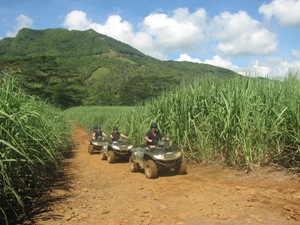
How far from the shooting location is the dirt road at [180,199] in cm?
423

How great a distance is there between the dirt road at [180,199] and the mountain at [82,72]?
120 inches

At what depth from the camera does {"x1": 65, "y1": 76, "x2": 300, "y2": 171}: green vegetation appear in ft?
20.1

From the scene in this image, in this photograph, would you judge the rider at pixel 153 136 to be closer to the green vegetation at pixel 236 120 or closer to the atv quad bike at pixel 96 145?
the green vegetation at pixel 236 120

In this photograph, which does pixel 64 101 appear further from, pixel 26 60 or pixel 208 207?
pixel 208 207

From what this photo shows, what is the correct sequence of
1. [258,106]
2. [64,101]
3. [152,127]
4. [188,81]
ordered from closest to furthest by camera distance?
[258,106], [152,127], [188,81], [64,101]

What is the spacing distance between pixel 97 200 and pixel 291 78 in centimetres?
477

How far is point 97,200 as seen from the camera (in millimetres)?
5359

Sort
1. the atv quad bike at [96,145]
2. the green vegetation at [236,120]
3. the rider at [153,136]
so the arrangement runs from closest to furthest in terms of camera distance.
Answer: the green vegetation at [236,120]
the rider at [153,136]
the atv quad bike at [96,145]

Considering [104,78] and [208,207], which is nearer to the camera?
[208,207]

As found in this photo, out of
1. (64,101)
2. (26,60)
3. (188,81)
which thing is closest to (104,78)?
(64,101)

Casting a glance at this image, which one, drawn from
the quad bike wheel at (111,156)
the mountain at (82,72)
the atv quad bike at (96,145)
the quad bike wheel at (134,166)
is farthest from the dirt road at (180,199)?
the atv quad bike at (96,145)

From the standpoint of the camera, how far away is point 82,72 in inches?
3565

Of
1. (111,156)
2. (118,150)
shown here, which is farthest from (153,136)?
(111,156)

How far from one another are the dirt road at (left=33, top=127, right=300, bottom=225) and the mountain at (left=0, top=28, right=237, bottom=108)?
3.06 m
